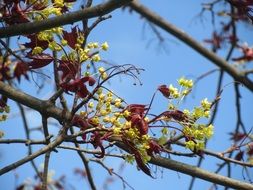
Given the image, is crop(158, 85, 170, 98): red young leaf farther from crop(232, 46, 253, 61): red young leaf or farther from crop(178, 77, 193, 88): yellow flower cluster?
crop(232, 46, 253, 61): red young leaf

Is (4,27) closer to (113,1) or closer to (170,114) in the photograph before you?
(113,1)

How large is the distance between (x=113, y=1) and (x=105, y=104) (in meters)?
0.37

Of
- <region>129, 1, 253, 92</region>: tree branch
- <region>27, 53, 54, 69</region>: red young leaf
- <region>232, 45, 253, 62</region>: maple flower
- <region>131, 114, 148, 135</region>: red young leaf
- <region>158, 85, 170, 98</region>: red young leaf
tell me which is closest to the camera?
<region>131, 114, 148, 135</region>: red young leaf

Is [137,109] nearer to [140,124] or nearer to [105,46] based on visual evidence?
[140,124]

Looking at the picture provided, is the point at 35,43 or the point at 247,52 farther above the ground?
the point at 247,52

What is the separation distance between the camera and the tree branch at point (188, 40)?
3948 mm

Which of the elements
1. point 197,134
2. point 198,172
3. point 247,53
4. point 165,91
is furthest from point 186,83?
point 247,53

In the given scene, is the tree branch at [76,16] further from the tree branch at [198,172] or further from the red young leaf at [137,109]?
the tree branch at [198,172]

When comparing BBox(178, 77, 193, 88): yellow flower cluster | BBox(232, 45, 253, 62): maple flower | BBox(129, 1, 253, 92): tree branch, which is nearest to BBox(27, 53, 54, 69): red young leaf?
BBox(178, 77, 193, 88): yellow flower cluster

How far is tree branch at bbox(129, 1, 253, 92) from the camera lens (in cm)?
395

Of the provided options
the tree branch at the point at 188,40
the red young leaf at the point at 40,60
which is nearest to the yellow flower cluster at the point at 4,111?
the red young leaf at the point at 40,60

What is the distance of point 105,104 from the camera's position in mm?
1503

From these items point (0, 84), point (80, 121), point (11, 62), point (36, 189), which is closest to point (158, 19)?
point (11, 62)

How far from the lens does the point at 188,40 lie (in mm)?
4141
